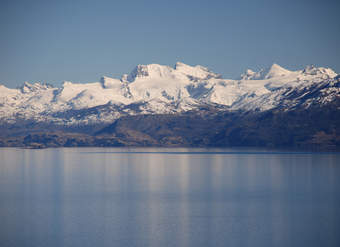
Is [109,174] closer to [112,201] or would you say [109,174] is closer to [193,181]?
[193,181]

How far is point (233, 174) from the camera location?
528 ft

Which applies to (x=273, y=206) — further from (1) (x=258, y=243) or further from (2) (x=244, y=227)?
(1) (x=258, y=243)

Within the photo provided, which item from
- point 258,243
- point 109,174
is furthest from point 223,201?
point 109,174

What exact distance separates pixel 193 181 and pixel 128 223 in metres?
63.1

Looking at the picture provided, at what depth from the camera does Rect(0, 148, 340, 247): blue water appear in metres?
70.9

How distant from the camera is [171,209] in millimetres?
94250

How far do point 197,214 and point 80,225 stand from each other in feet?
72.3

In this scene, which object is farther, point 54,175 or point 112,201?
point 54,175

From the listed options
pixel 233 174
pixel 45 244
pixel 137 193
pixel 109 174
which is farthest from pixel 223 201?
pixel 109 174

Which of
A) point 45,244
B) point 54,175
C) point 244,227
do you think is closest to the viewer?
point 45,244

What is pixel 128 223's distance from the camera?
81.0m

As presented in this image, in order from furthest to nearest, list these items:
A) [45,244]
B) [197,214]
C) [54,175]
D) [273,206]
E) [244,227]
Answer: [54,175], [273,206], [197,214], [244,227], [45,244]

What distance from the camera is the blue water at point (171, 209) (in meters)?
70.9

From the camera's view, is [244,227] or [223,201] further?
[223,201]
